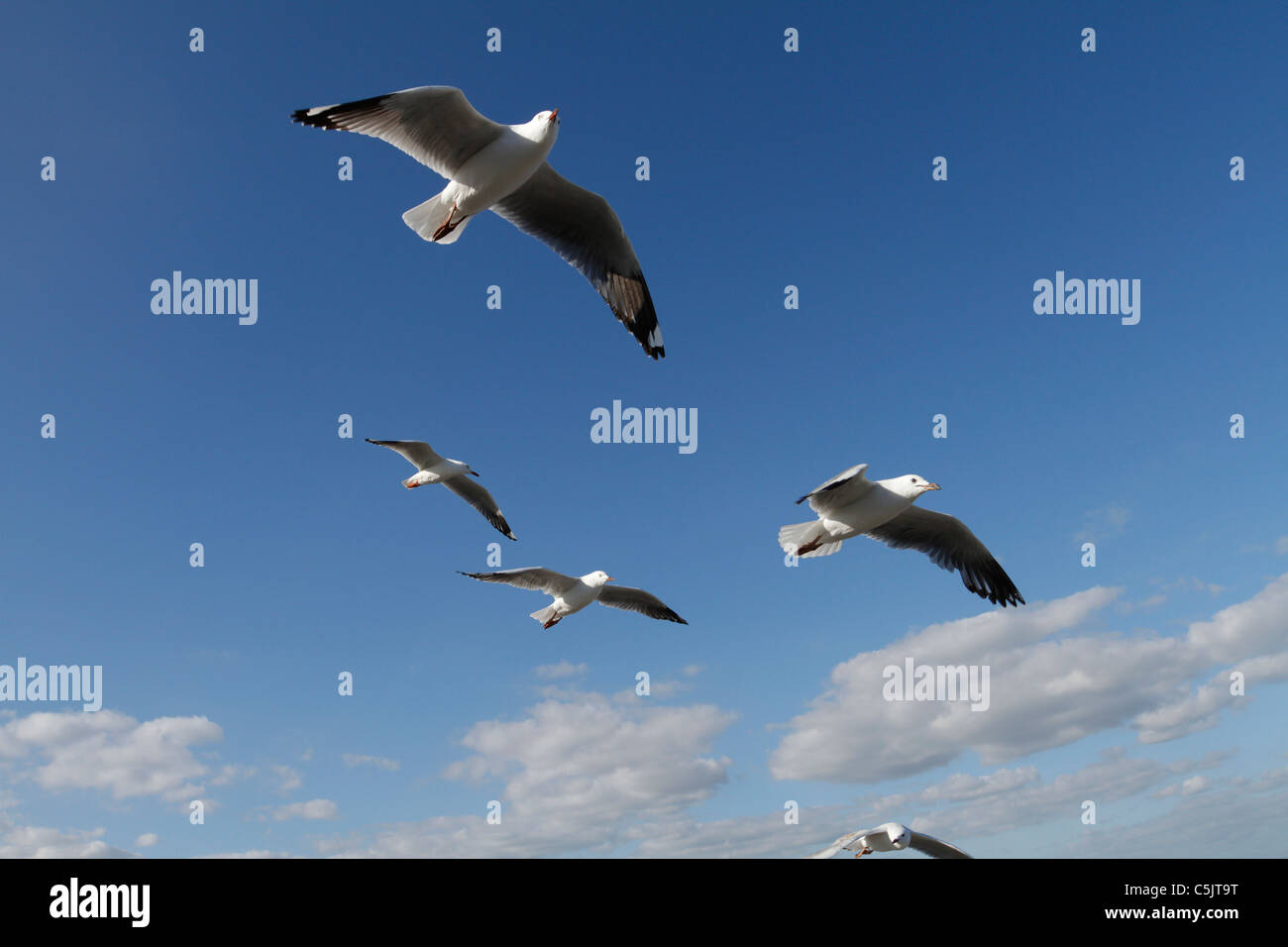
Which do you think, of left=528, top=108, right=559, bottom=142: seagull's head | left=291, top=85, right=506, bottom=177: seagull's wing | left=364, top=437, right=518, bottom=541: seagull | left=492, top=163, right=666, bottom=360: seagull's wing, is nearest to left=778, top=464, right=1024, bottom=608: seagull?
left=492, top=163, right=666, bottom=360: seagull's wing

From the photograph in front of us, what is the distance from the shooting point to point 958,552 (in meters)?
9.91

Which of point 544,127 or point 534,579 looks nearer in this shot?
point 544,127

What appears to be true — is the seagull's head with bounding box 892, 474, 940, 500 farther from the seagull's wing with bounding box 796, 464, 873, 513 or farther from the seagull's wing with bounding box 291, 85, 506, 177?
the seagull's wing with bounding box 291, 85, 506, 177

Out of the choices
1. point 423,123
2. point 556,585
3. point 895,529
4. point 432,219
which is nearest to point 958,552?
point 895,529

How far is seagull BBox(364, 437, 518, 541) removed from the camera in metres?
11.5

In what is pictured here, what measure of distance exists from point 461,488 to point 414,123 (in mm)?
6131

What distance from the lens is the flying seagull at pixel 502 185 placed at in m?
6.80

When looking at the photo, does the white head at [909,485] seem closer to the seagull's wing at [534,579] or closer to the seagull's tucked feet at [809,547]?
the seagull's tucked feet at [809,547]

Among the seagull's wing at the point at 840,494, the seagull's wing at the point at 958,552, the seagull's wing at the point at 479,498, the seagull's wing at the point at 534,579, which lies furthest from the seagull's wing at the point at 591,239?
→ the seagull's wing at the point at 479,498

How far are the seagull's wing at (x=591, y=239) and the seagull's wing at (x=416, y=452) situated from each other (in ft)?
12.3

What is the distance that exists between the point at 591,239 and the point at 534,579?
3.95m

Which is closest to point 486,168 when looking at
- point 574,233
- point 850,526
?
point 574,233

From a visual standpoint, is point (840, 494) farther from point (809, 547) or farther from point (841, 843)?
point (841, 843)
